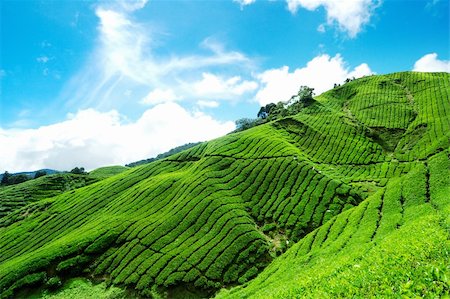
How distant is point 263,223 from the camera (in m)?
57.3

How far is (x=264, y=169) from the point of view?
7344 cm

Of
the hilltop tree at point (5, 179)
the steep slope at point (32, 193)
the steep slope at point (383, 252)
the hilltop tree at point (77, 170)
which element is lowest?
the steep slope at point (383, 252)

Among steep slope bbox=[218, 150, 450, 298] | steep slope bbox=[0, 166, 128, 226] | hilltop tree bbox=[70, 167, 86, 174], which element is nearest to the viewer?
steep slope bbox=[218, 150, 450, 298]

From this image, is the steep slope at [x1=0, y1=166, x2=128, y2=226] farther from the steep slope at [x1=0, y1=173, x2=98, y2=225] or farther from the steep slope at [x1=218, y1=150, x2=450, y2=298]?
the steep slope at [x1=218, y1=150, x2=450, y2=298]

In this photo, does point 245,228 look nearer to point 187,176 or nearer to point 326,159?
point 187,176

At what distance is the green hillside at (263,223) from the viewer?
17.0 m

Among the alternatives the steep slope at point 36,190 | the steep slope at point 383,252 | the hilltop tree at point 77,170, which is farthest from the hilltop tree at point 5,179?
the steep slope at point 383,252

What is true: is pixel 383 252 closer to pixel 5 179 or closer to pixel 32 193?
pixel 32 193

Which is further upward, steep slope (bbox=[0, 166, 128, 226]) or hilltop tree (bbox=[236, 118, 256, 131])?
hilltop tree (bbox=[236, 118, 256, 131])

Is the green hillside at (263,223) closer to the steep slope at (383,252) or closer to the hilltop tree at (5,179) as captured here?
the steep slope at (383,252)

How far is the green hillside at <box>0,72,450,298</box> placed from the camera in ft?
55.7

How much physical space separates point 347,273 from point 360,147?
294ft

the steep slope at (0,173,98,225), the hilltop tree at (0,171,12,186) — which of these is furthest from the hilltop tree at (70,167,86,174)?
the hilltop tree at (0,171,12,186)

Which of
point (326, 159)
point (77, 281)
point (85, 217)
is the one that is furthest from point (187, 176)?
point (326, 159)
